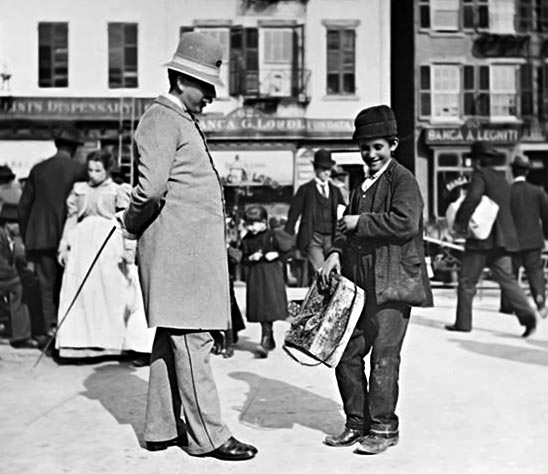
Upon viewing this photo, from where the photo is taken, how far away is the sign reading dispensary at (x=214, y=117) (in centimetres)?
1385

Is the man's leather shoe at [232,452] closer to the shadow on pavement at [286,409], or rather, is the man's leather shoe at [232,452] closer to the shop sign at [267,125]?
the shadow on pavement at [286,409]

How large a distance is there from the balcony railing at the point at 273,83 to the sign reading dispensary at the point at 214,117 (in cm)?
41

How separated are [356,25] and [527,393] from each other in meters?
9.13

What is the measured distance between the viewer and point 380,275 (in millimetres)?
4203

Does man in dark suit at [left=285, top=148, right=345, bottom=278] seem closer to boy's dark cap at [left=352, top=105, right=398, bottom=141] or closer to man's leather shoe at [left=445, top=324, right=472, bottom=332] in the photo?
man's leather shoe at [left=445, top=324, right=472, bottom=332]

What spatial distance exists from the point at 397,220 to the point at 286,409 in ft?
4.74

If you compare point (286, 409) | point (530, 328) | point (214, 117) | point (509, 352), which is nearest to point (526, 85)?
point (214, 117)

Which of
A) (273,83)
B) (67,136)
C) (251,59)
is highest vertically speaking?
(251,59)

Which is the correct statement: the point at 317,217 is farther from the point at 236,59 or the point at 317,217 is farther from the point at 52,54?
the point at 236,59

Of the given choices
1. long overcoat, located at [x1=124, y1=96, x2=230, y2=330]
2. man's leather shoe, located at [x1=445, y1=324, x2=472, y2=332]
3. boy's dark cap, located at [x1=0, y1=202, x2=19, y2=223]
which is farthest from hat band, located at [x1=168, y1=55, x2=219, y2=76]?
man's leather shoe, located at [x1=445, y1=324, x2=472, y2=332]

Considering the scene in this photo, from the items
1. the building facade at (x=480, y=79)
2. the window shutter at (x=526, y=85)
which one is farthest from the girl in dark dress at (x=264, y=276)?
the window shutter at (x=526, y=85)

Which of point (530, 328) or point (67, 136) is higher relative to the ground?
point (67, 136)

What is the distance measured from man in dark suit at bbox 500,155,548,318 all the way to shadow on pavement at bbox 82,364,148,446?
4.21 m

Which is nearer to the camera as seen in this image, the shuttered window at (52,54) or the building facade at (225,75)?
the building facade at (225,75)
